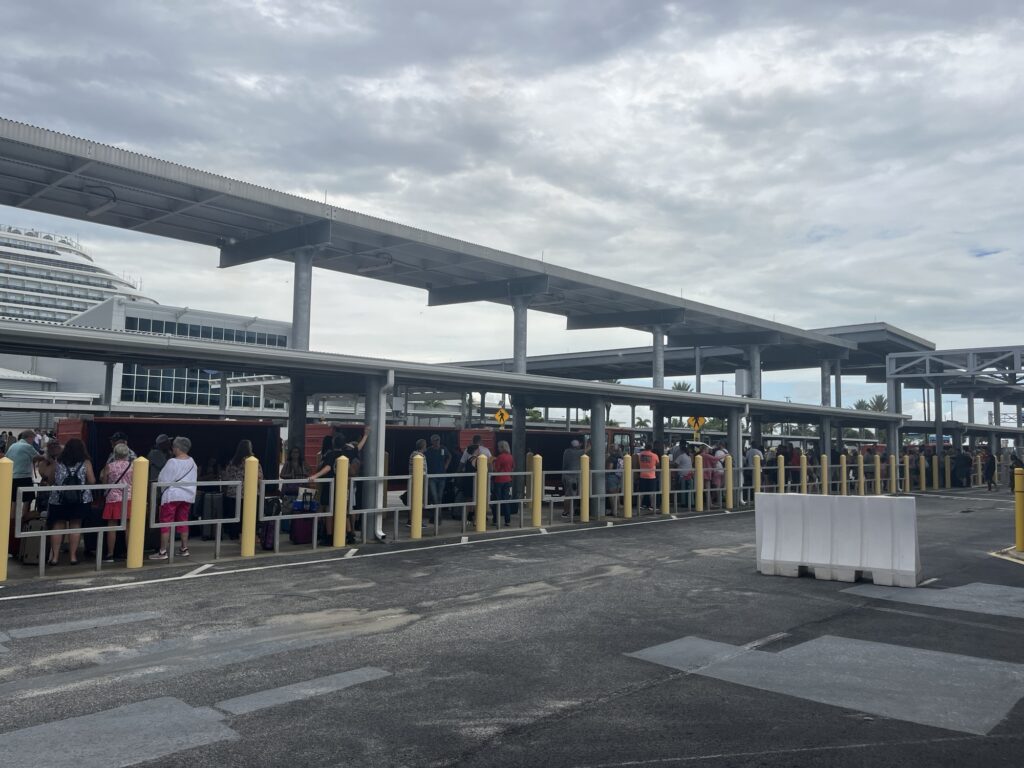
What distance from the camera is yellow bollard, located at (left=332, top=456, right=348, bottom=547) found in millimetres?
11695

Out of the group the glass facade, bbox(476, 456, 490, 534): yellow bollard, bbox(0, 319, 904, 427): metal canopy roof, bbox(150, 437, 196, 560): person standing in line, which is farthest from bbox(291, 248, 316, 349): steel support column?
the glass facade

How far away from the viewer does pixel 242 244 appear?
66.7ft

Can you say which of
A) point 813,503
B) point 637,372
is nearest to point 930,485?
point 637,372

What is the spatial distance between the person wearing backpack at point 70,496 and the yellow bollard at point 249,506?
1906mm

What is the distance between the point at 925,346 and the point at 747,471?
69.3 ft

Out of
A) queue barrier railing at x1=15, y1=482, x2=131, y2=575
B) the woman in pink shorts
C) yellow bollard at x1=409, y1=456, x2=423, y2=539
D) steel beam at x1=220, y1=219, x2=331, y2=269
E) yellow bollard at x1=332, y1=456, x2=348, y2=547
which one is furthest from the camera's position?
steel beam at x1=220, y1=219, x2=331, y2=269

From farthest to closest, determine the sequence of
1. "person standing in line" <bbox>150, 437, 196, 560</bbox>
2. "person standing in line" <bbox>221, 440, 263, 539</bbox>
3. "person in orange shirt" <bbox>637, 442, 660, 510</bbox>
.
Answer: "person in orange shirt" <bbox>637, 442, 660, 510</bbox> → "person standing in line" <bbox>221, 440, 263, 539</bbox> → "person standing in line" <bbox>150, 437, 196, 560</bbox>

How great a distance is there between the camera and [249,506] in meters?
10.8

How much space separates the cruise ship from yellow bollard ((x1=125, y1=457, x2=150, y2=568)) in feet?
286

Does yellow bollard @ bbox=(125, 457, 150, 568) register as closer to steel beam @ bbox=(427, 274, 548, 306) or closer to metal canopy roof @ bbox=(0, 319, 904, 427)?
metal canopy roof @ bbox=(0, 319, 904, 427)

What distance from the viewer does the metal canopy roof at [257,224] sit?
15.6 meters

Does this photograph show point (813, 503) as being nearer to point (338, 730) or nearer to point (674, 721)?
point (674, 721)

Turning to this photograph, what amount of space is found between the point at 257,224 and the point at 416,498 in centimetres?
1018

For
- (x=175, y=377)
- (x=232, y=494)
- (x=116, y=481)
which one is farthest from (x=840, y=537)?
(x=175, y=377)
